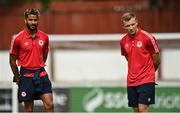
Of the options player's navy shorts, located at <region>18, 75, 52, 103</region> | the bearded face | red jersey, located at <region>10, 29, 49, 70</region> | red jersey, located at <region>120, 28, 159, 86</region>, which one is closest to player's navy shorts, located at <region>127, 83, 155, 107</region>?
red jersey, located at <region>120, 28, 159, 86</region>

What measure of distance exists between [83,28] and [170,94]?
790 centimetres

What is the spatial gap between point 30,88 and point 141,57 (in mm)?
1658

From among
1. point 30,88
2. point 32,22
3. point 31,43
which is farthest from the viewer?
point 30,88

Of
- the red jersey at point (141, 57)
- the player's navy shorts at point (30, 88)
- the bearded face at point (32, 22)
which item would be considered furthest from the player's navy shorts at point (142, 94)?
the bearded face at point (32, 22)

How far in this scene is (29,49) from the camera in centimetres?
1271

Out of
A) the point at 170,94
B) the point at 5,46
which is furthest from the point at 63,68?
the point at 5,46

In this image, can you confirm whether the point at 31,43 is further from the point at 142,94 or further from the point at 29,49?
the point at 142,94

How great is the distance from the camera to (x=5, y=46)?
23.7 metres

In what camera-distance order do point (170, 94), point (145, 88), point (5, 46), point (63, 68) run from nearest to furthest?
point (145, 88), point (170, 94), point (63, 68), point (5, 46)

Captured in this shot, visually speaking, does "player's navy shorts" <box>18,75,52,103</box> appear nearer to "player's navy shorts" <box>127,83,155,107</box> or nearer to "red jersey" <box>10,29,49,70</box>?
"red jersey" <box>10,29,49,70</box>

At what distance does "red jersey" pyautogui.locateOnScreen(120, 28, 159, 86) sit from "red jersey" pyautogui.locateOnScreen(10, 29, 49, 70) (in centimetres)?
126

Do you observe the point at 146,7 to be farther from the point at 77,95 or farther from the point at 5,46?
the point at 77,95

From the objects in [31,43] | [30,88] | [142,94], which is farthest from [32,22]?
[142,94]

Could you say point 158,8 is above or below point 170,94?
above
